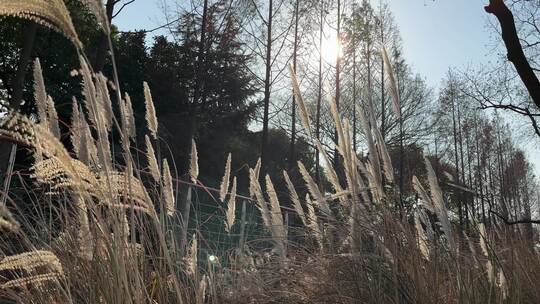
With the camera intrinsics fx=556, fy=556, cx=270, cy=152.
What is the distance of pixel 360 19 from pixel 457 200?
13.1 m

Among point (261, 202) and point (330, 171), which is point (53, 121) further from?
point (330, 171)

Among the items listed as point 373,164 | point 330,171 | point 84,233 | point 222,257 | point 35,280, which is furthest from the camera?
point 222,257

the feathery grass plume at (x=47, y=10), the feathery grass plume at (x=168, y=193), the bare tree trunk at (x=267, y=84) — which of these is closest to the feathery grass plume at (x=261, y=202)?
the feathery grass plume at (x=168, y=193)

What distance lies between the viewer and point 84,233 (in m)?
1.87

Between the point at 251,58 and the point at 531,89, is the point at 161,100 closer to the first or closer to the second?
the point at 251,58

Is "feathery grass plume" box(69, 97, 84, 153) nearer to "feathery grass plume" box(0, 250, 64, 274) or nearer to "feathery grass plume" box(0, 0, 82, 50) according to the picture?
"feathery grass plume" box(0, 250, 64, 274)

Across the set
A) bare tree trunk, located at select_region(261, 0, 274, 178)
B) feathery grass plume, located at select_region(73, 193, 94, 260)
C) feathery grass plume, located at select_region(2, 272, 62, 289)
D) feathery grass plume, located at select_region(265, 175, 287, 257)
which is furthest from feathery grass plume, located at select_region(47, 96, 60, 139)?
bare tree trunk, located at select_region(261, 0, 274, 178)

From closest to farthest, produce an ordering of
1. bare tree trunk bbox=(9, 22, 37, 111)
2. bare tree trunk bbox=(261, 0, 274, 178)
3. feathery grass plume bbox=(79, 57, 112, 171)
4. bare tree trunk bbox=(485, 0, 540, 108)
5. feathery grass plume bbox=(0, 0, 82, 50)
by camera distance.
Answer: feathery grass plume bbox=(0, 0, 82, 50) → feathery grass plume bbox=(79, 57, 112, 171) → bare tree trunk bbox=(485, 0, 540, 108) → bare tree trunk bbox=(9, 22, 37, 111) → bare tree trunk bbox=(261, 0, 274, 178)

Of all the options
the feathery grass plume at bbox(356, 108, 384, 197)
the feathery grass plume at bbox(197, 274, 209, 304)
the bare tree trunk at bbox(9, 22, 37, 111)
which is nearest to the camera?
the feathery grass plume at bbox(197, 274, 209, 304)

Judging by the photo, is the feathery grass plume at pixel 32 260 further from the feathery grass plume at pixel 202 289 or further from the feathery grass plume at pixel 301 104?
the feathery grass plume at pixel 301 104

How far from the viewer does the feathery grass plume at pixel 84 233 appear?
1821 millimetres

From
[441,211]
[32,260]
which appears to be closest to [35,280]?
[32,260]

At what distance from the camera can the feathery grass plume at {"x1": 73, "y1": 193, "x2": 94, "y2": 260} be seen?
1821mm

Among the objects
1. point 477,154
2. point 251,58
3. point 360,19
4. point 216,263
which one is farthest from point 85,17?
point 477,154
